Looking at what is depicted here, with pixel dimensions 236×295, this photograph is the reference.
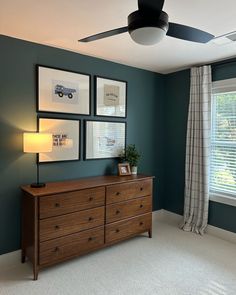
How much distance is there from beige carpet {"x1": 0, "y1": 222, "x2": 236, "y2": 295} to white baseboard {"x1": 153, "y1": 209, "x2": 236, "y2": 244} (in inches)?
5.7

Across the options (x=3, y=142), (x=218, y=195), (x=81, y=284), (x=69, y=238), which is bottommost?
(x=81, y=284)

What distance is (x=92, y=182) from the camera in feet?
9.43

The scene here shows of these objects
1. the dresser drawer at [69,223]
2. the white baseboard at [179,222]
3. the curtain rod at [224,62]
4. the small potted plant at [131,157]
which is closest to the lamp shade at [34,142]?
the dresser drawer at [69,223]

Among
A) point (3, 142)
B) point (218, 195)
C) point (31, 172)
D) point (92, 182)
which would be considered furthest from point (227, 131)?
point (3, 142)

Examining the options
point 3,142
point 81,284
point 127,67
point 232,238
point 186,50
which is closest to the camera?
point 81,284

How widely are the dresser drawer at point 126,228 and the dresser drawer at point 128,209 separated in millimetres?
67

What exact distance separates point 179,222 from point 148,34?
313cm

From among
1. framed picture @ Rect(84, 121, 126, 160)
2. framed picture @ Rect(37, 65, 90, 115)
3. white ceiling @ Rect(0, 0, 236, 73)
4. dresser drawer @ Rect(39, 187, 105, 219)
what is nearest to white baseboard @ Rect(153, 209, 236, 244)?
framed picture @ Rect(84, 121, 126, 160)

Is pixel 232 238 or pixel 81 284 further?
pixel 232 238

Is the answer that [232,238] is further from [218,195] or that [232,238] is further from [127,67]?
[127,67]

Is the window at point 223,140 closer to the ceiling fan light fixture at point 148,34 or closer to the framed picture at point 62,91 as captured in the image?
the framed picture at point 62,91

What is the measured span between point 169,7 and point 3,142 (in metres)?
2.02

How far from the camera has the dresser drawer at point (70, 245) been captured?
2385 millimetres

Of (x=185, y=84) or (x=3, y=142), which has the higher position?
(x=185, y=84)
